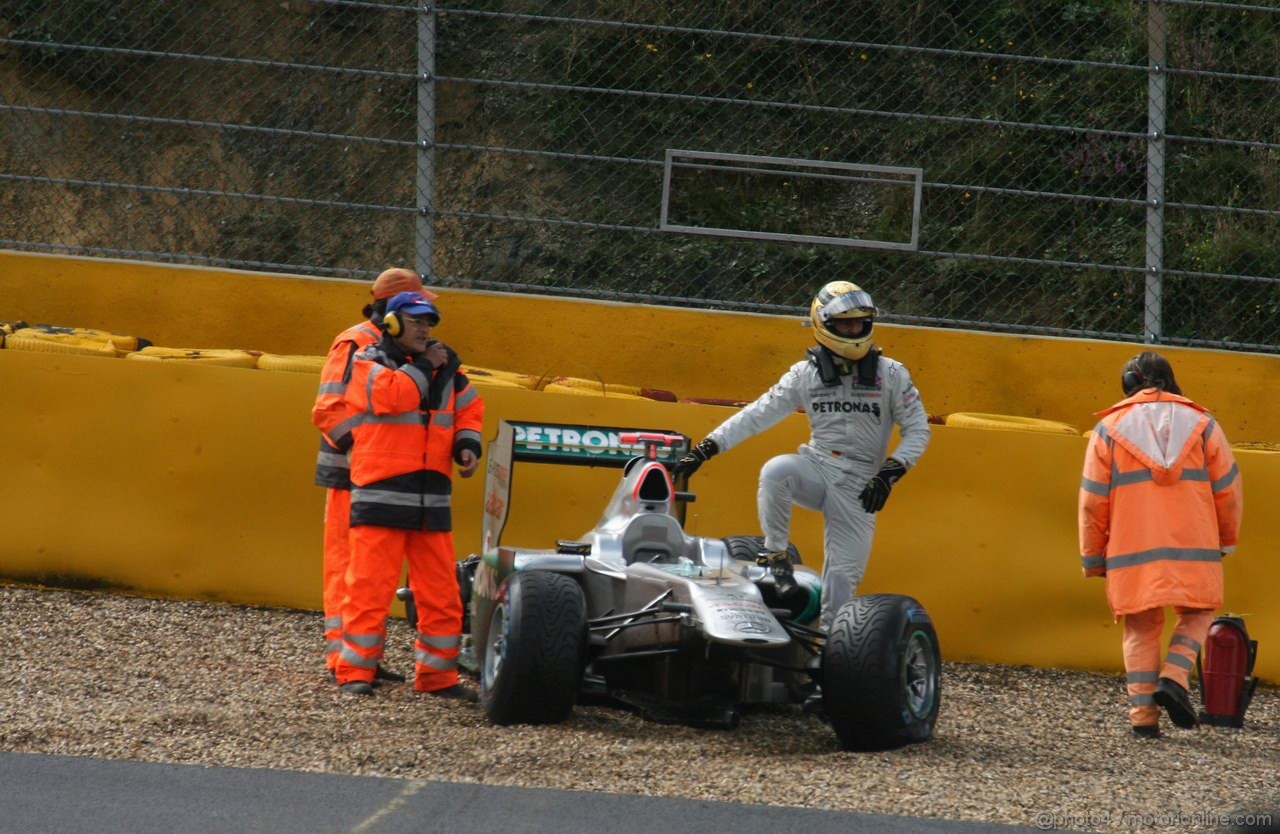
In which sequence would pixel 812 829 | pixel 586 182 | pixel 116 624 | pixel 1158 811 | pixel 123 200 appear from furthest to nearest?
pixel 123 200 < pixel 586 182 < pixel 116 624 < pixel 1158 811 < pixel 812 829

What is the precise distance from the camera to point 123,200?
45.2 ft

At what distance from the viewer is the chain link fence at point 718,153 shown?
9.53 m

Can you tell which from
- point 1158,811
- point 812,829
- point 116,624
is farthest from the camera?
point 116,624

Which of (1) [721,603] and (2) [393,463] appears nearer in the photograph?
(1) [721,603]

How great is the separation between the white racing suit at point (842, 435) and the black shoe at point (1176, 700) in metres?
1.43

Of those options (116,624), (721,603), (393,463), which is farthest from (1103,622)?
(116,624)

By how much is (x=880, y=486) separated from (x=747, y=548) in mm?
667

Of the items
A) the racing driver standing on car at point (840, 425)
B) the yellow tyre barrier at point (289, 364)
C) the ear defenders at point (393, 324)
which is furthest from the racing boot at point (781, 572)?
the yellow tyre barrier at point (289, 364)

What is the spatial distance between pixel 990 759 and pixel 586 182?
23.9 feet

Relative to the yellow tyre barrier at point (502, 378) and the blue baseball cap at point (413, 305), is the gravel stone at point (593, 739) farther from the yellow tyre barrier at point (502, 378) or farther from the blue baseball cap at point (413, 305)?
the blue baseball cap at point (413, 305)

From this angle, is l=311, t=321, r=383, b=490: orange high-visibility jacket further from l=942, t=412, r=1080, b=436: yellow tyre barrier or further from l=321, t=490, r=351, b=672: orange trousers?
l=942, t=412, r=1080, b=436: yellow tyre barrier

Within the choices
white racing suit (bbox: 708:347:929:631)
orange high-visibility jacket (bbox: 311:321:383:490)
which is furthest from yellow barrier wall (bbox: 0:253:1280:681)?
orange high-visibility jacket (bbox: 311:321:383:490)

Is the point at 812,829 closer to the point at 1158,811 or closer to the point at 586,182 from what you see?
the point at 1158,811

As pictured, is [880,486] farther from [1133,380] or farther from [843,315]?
[1133,380]
